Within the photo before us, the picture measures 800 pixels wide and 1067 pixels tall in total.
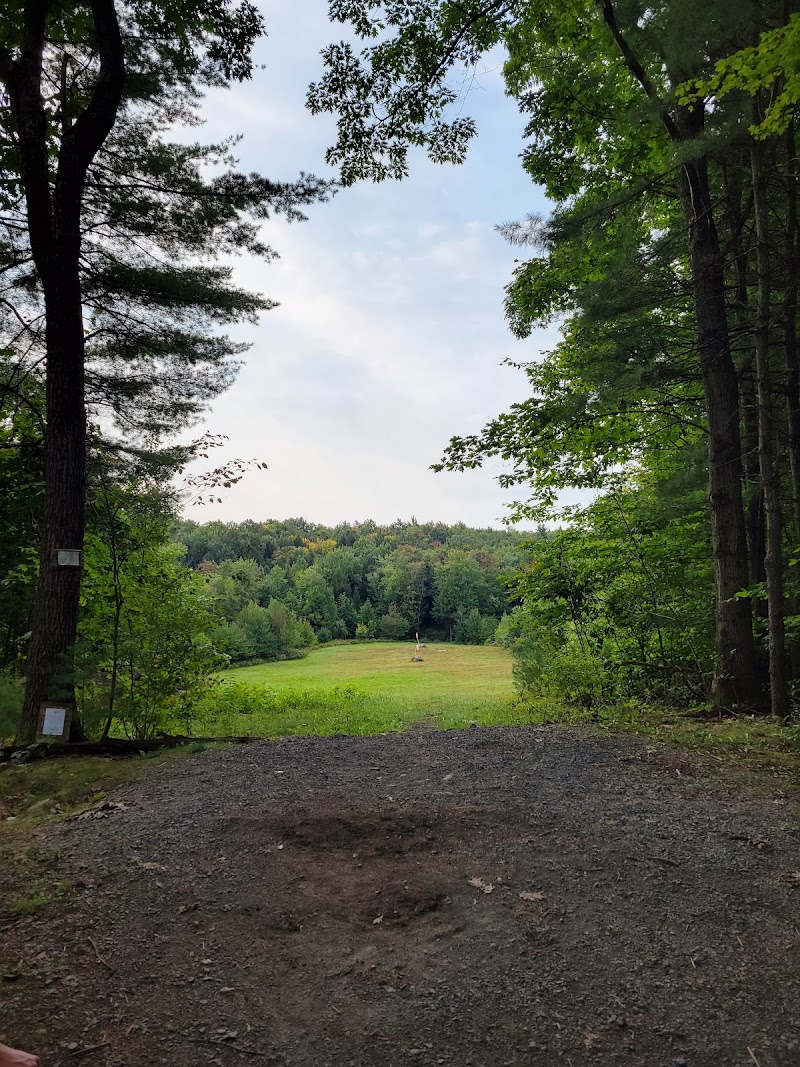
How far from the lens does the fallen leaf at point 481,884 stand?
8.84 ft

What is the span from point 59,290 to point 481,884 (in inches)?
248

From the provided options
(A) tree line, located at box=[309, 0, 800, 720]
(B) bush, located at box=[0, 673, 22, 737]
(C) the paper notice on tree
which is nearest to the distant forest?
(A) tree line, located at box=[309, 0, 800, 720]

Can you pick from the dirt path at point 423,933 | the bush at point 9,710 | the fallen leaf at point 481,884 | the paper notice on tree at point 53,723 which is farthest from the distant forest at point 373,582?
the fallen leaf at point 481,884

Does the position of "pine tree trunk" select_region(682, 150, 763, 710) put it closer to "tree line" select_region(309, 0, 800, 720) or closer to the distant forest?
"tree line" select_region(309, 0, 800, 720)

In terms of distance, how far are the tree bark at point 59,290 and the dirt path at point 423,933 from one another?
2.31 metres

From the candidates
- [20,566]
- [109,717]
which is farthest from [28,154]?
[109,717]

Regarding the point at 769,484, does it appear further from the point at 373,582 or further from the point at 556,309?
the point at 373,582

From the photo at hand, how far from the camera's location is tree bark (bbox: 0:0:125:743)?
5453 mm

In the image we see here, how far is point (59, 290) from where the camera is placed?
18.9 feet

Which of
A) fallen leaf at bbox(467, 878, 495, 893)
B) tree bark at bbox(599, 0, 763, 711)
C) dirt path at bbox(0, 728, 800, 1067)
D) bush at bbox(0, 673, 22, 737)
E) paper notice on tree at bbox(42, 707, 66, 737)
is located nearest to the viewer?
dirt path at bbox(0, 728, 800, 1067)

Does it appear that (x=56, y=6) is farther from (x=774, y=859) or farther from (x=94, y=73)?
(x=774, y=859)

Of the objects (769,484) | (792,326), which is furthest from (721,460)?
(792,326)

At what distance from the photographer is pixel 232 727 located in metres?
8.95

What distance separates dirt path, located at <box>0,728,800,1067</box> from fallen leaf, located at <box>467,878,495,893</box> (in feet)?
0.04
